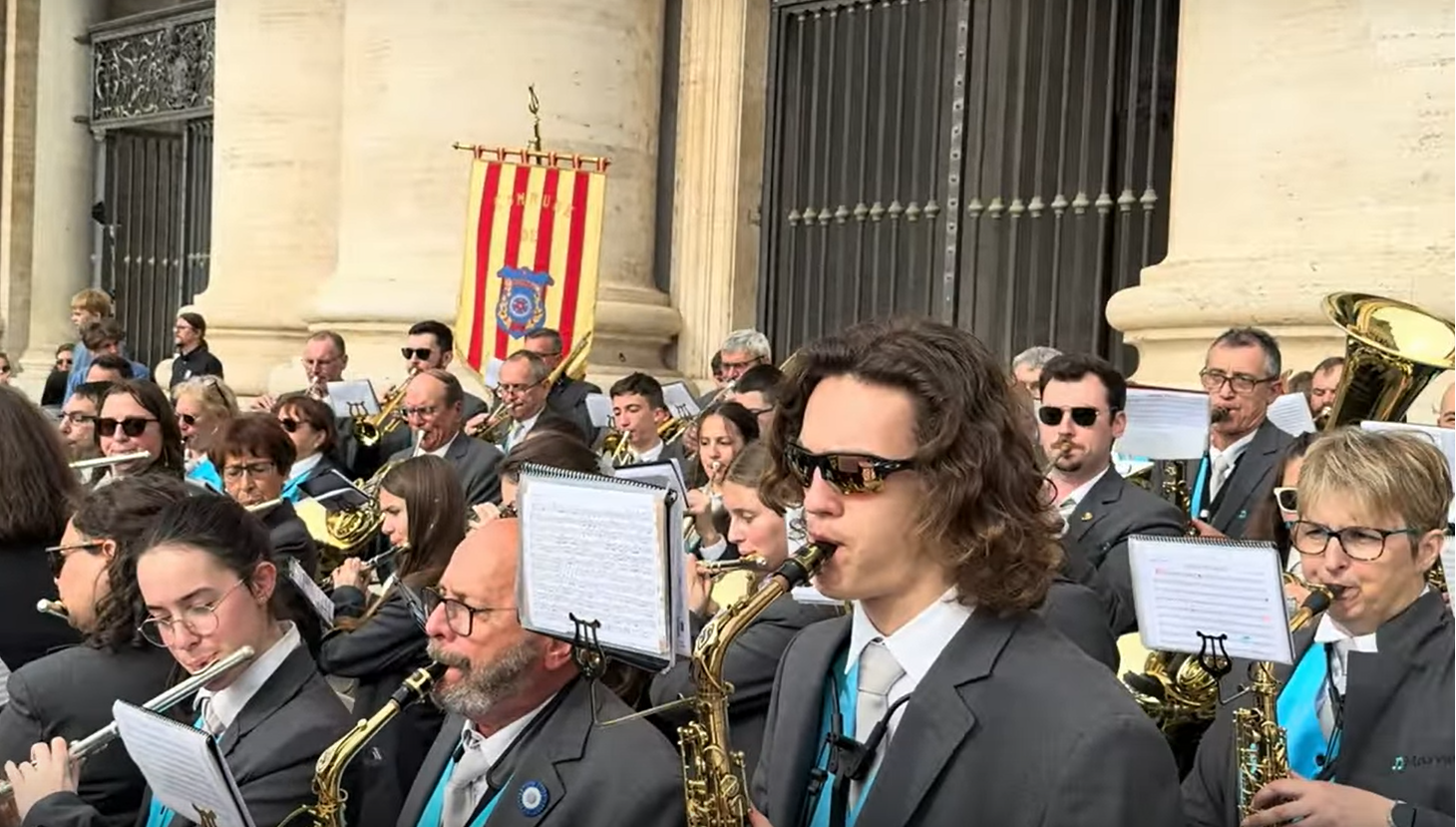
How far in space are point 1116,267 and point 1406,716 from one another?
745cm

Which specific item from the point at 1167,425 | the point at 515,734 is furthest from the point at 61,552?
the point at 1167,425

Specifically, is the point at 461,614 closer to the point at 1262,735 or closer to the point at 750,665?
the point at 750,665

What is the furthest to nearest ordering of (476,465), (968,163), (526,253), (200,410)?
(526,253) < (968,163) < (476,465) < (200,410)

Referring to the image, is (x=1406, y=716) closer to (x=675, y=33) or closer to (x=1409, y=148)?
(x=1409, y=148)

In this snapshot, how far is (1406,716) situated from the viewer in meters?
3.65

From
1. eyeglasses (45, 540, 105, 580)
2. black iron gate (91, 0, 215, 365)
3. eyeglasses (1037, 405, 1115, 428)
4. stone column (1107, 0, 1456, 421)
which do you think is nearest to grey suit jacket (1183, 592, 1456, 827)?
eyeglasses (1037, 405, 1115, 428)

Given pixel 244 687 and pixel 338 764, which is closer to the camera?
pixel 338 764

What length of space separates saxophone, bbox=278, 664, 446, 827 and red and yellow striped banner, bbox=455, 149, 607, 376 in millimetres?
7947

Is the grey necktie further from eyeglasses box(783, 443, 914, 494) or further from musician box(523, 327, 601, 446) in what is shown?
musician box(523, 327, 601, 446)

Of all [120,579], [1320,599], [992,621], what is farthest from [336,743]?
[1320,599]

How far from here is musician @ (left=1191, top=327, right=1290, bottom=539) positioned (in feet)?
24.0

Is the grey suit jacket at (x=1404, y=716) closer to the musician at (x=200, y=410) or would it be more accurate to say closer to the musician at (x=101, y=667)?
the musician at (x=101, y=667)

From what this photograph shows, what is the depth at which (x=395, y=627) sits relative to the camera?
→ 5.40 m

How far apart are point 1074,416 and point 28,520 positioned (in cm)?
314
